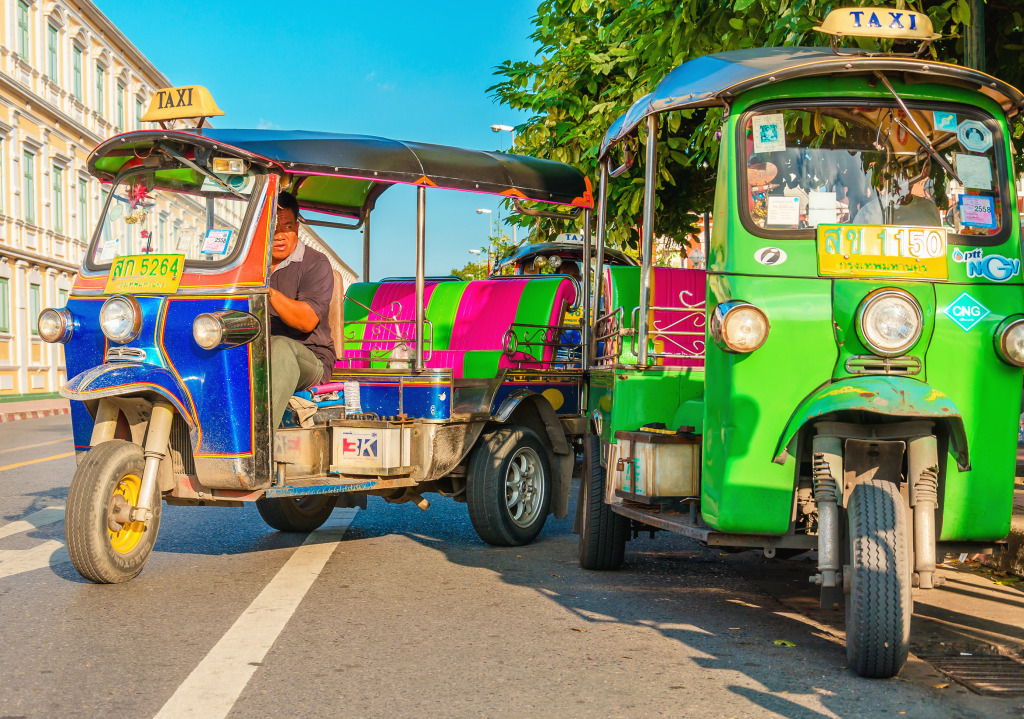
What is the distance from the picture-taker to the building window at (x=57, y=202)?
3812cm

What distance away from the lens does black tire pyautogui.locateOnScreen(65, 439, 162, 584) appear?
19.1 ft

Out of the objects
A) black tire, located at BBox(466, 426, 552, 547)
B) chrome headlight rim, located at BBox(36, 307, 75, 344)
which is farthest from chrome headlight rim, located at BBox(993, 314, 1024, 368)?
chrome headlight rim, located at BBox(36, 307, 75, 344)

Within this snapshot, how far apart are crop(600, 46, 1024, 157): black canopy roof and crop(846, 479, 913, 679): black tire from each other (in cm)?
192

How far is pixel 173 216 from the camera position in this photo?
272 inches

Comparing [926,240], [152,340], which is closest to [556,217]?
[152,340]

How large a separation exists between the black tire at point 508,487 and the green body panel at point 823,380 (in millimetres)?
2924

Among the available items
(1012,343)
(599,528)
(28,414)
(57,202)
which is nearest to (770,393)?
(1012,343)

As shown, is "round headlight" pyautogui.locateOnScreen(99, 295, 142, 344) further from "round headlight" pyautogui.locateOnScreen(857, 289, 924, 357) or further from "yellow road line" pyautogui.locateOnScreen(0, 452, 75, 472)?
"yellow road line" pyautogui.locateOnScreen(0, 452, 75, 472)

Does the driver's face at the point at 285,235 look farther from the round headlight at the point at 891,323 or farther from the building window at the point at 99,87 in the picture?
the building window at the point at 99,87

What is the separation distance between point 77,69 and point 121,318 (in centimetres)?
3814

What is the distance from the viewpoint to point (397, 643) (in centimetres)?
497

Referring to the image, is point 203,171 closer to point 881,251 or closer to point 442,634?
point 442,634

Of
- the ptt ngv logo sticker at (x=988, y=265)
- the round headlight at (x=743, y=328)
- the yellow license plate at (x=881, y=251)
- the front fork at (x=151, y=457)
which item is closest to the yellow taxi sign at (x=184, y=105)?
the front fork at (x=151, y=457)

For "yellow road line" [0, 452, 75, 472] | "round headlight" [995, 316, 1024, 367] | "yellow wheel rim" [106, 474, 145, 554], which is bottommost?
"yellow road line" [0, 452, 75, 472]
